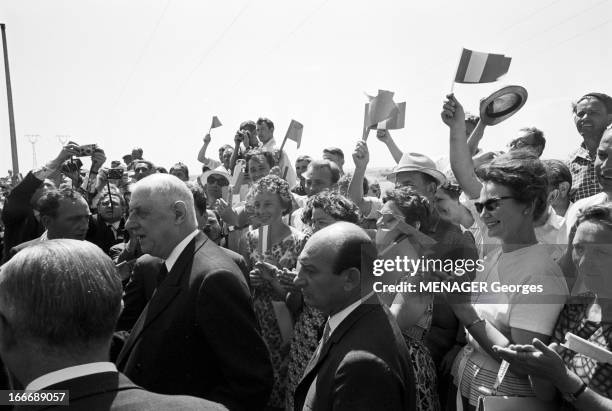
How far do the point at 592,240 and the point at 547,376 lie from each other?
681 mm

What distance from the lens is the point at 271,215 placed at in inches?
194

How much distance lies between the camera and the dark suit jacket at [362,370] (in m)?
2.17

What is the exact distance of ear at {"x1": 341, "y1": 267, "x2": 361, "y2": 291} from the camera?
2.67m

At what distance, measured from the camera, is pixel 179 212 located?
3346 millimetres

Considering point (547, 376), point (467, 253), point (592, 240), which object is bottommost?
point (547, 376)

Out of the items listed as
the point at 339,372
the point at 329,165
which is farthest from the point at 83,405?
the point at 329,165

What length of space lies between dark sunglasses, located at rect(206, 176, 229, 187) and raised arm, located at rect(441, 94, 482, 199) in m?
4.07

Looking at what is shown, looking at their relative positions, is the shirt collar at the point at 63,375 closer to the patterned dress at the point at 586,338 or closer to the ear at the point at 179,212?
the ear at the point at 179,212

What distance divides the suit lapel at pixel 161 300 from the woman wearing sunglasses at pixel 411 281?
3.51 feet

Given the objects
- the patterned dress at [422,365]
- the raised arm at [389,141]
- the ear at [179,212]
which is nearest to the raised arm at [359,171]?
the raised arm at [389,141]

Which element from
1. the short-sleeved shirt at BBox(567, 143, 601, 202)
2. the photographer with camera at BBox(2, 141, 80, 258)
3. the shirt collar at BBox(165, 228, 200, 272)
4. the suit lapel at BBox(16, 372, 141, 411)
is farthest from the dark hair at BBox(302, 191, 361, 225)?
the photographer with camera at BBox(2, 141, 80, 258)

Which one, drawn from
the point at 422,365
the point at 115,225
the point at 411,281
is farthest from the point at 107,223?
the point at 422,365

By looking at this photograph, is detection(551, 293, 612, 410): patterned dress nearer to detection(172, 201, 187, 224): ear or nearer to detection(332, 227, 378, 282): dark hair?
detection(332, 227, 378, 282): dark hair

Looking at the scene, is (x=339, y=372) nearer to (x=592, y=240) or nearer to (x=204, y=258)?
(x=204, y=258)
